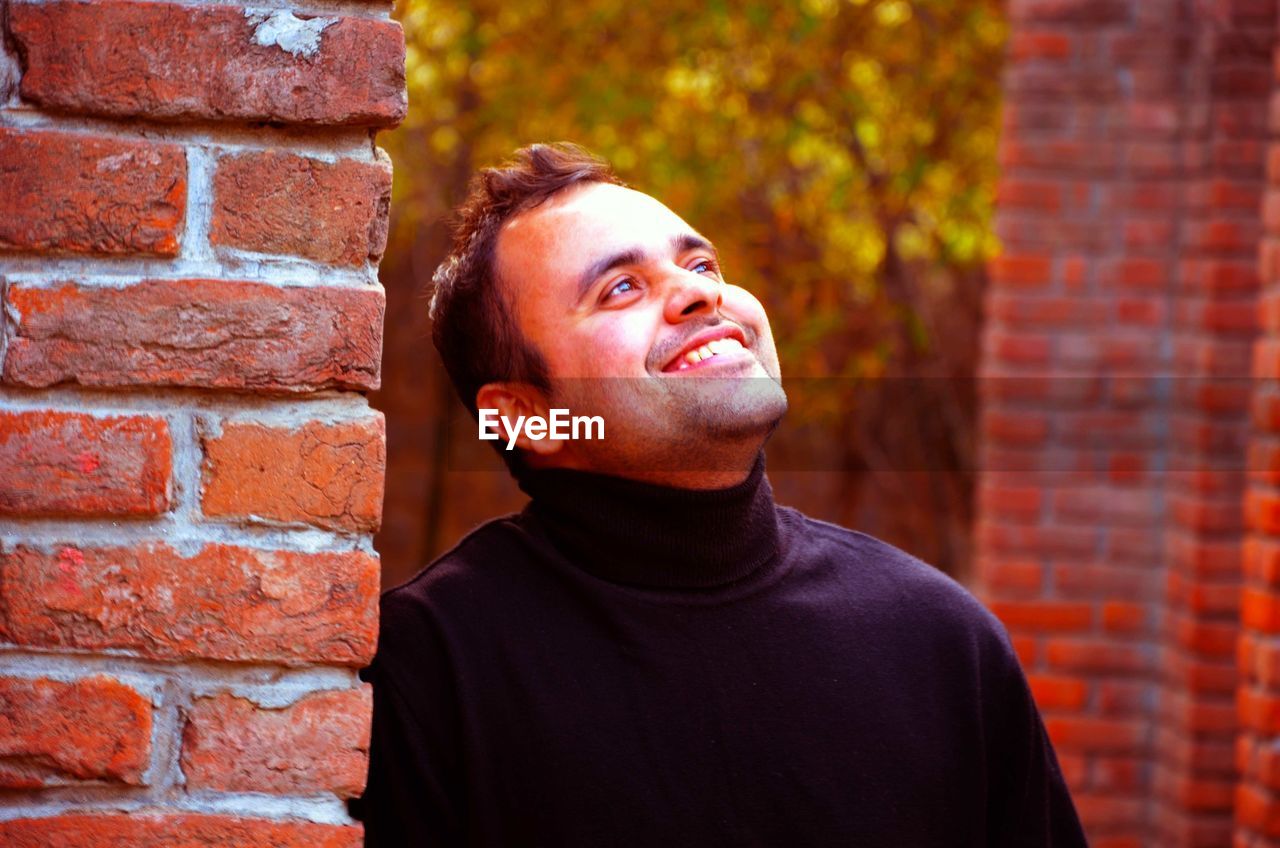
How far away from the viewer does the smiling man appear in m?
1.52

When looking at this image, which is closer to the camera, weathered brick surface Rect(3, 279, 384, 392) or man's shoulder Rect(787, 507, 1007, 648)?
weathered brick surface Rect(3, 279, 384, 392)

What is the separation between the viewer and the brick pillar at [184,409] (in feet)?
3.84

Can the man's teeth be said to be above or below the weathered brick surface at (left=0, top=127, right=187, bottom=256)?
below

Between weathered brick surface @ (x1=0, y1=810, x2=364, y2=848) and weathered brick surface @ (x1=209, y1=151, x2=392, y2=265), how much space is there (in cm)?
47

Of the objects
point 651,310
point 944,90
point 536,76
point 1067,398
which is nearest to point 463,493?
point 536,76

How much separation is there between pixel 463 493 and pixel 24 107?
7.40m

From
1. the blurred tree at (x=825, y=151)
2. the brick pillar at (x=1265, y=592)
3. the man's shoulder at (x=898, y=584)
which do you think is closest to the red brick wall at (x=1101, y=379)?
the brick pillar at (x=1265, y=592)

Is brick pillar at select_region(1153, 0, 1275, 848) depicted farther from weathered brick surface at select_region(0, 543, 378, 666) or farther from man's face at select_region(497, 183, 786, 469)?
weathered brick surface at select_region(0, 543, 378, 666)

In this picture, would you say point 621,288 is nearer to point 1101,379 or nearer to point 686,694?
point 686,694

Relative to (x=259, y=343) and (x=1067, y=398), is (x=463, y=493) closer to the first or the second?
(x=1067, y=398)

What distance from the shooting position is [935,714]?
1.67 meters

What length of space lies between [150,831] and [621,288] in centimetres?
84

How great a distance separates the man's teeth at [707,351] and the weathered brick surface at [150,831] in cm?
71

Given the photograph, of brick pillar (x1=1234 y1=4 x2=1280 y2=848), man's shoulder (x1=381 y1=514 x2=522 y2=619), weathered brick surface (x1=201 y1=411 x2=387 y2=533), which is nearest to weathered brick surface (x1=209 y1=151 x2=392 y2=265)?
weathered brick surface (x1=201 y1=411 x2=387 y2=533)
